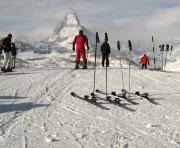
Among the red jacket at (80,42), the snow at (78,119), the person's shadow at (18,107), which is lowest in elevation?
the snow at (78,119)

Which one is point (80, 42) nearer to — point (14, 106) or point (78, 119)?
point (14, 106)

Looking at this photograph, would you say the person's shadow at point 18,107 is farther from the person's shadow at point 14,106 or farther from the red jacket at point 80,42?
the red jacket at point 80,42

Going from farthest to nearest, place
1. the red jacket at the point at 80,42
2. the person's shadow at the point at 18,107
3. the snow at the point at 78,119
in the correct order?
the red jacket at the point at 80,42
the person's shadow at the point at 18,107
the snow at the point at 78,119

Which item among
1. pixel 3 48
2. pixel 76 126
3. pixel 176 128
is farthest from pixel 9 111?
pixel 3 48

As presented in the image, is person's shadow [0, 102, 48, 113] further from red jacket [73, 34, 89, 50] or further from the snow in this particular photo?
red jacket [73, 34, 89, 50]

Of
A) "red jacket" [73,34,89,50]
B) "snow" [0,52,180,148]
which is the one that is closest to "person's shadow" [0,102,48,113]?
"snow" [0,52,180,148]

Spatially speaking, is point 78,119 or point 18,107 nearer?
point 78,119

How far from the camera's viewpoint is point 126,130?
8594mm

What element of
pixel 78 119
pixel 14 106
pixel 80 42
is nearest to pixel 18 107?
pixel 14 106

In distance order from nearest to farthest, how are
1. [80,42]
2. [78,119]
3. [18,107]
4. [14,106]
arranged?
1. [78,119]
2. [18,107]
3. [14,106]
4. [80,42]

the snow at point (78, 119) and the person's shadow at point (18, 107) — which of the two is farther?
the person's shadow at point (18, 107)

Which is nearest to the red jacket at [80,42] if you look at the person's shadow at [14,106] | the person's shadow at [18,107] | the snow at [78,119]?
the snow at [78,119]

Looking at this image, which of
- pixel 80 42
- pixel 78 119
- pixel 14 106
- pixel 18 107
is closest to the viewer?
pixel 78 119

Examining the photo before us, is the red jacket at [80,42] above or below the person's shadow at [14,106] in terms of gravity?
above
